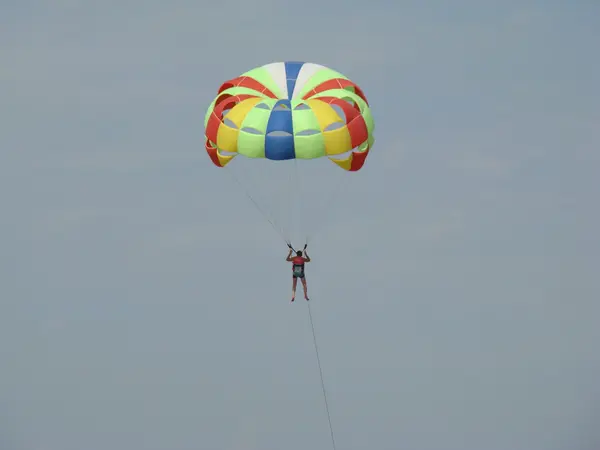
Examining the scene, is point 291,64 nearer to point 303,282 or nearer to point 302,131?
point 302,131

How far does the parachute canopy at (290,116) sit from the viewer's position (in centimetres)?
5897

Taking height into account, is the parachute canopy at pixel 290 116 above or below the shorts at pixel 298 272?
above

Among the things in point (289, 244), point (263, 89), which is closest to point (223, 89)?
point (263, 89)

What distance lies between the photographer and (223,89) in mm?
61375

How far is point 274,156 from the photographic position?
5906 cm

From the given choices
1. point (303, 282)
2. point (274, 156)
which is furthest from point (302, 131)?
point (303, 282)

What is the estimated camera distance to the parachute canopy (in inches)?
2322

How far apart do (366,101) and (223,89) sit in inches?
193

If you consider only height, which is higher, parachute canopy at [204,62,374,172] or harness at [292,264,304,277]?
parachute canopy at [204,62,374,172]

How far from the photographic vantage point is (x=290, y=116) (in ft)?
194

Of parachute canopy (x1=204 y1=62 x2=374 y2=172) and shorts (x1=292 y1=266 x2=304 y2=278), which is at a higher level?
parachute canopy (x1=204 y1=62 x2=374 y2=172)

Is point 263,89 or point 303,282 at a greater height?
point 263,89

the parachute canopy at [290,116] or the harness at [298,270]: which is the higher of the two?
the parachute canopy at [290,116]

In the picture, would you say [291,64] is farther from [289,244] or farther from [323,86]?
[289,244]
